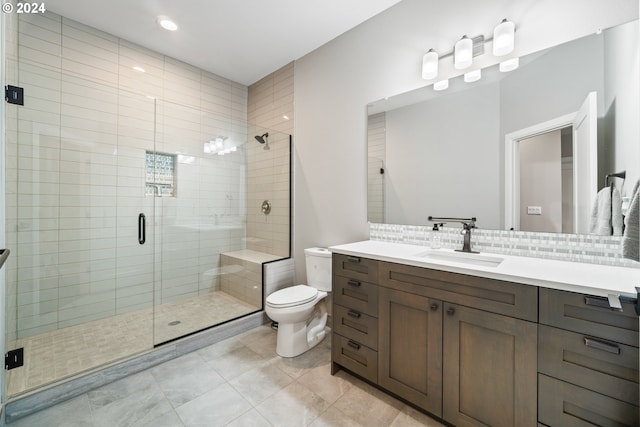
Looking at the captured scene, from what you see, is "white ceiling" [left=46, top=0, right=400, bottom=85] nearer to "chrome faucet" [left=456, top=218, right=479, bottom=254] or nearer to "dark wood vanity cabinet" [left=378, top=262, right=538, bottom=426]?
"chrome faucet" [left=456, top=218, right=479, bottom=254]

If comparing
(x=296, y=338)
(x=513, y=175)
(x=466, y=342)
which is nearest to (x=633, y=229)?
(x=513, y=175)

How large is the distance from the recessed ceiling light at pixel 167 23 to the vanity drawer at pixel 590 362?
3.25 metres

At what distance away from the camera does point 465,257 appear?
1688mm

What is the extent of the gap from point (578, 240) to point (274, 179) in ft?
8.38

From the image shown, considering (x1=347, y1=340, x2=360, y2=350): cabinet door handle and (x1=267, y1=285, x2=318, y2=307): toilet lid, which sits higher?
(x1=267, y1=285, x2=318, y2=307): toilet lid

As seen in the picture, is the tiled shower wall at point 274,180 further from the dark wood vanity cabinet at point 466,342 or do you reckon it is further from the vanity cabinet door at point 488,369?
the vanity cabinet door at point 488,369

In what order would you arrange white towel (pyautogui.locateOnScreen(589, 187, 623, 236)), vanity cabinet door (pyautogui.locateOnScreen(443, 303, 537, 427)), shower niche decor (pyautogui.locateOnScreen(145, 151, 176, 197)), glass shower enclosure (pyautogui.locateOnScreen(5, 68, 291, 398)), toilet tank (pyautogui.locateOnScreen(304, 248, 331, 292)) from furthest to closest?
shower niche decor (pyautogui.locateOnScreen(145, 151, 176, 197)) < toilet tank (pyautogui.locateOnScreen(304, 248, 331, 292)) < glass shower enclosure (pyautogui.locateOnScreen(5, 68, 291, 398)) < white towel (pyautogui.locateOnScreen(589, 187, 623, 236)) < vanity cabinet door (pyautogui.locateOnScreen(443, 303, 537, 427))

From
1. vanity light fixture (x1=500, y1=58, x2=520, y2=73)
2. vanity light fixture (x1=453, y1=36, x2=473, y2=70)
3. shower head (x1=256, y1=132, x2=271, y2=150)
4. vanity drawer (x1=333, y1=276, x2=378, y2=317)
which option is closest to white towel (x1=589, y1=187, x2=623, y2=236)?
vanity light fixture (x1=500, y1=58, x2=520, y2=73)

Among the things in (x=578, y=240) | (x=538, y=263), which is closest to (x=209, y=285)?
(x=538, y=263)

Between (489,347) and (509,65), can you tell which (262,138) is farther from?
(489,347)

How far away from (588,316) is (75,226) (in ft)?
11.0

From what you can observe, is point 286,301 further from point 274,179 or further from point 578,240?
point 578,240

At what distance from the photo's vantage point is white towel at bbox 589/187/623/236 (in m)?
1.29

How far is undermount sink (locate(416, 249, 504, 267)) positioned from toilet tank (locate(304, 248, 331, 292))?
868 millimetres
